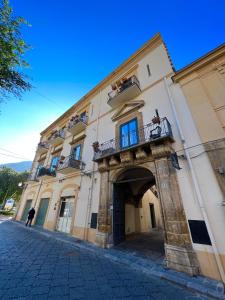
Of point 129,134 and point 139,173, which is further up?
point 129,134

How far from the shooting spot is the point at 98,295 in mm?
2979

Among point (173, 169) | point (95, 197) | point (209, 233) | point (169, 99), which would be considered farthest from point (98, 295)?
point (169, 99)

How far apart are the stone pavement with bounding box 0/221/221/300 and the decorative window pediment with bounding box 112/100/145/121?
24.1 ft

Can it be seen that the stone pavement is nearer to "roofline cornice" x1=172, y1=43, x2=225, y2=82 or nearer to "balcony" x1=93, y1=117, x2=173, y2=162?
"balcony" x1=93, y1=117, x2=173, y2=162

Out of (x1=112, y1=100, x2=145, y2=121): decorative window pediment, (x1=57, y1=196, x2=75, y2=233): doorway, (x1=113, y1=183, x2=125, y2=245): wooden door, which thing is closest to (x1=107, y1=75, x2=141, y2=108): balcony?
(x1=112, y1=100, x2=145, y2=121): decorative window pediment

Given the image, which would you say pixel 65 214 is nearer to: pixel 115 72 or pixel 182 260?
pixel 182 260

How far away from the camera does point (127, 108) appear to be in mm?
8805

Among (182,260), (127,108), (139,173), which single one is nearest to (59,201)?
(139,173)

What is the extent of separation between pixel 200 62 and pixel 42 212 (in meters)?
14.9

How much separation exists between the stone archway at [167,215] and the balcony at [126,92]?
15.2 ft

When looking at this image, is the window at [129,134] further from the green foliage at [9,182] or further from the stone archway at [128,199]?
the green foliage at [9,182]

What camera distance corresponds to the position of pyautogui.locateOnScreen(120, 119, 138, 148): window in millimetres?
7617

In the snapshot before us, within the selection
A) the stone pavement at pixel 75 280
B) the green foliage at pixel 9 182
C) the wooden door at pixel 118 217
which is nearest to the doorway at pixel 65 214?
the wooden door at pixel 118 217

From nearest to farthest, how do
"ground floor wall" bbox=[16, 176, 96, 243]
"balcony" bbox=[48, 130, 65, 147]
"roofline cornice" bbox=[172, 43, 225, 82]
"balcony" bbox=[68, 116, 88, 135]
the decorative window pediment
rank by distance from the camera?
"roofline cornice" bbox=[172, 43, 225, 82], "ground floor wall" bbox=[16, 176, 96, 243], the decorative window pediment, "balcony" bbox=[68, 116, 88, 135], "balcony" bbox=[48, 130, 65, 147]
